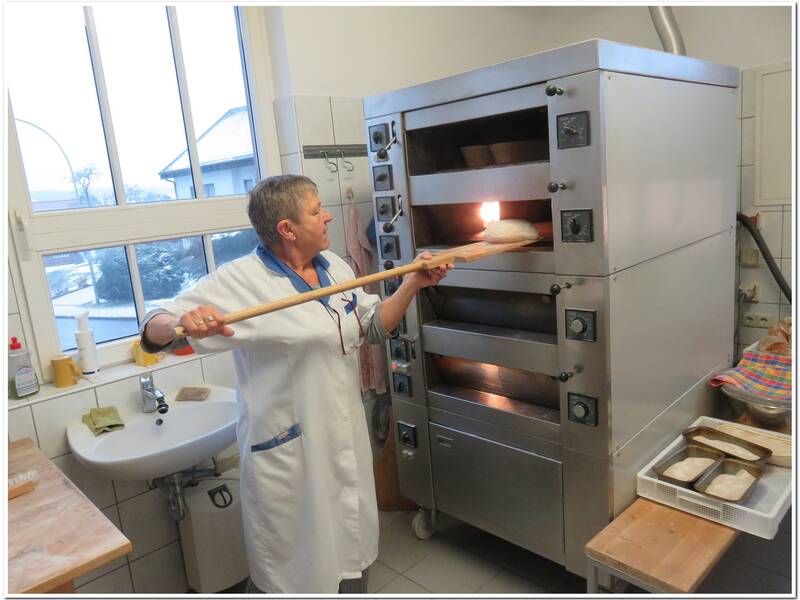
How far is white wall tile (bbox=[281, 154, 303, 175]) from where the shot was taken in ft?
7.13

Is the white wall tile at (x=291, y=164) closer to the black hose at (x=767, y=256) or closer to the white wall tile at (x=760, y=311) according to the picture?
the black hose at (x=767, y=256)

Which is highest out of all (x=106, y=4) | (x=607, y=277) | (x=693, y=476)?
(x=106, y=4)

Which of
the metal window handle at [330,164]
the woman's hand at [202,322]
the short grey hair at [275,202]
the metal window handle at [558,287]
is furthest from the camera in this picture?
the metal window handle at [330,164]

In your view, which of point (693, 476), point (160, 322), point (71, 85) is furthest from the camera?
point (71, 85)

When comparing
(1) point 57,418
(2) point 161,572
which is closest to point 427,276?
(1) point 57,418

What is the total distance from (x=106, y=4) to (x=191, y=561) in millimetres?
1769

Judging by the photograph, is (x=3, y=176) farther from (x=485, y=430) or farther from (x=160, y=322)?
(x=485, y=430)

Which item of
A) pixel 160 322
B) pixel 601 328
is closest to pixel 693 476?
pixel 601 328

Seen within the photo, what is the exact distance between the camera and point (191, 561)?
6.10 feet

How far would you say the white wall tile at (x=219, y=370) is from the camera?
6.53 feet

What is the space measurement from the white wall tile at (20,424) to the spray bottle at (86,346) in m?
0.20

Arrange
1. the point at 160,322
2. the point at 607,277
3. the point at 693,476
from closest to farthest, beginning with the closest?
the point at 160,322
the point at 607,277
the point at 693,476

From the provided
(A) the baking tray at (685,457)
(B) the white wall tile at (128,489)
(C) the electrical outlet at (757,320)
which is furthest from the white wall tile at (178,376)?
(C) the electrical outlet at (757,320)

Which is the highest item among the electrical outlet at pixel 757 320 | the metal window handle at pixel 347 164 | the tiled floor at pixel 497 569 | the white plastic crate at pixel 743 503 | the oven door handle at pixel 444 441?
the metal window handle at pixel 347 164
